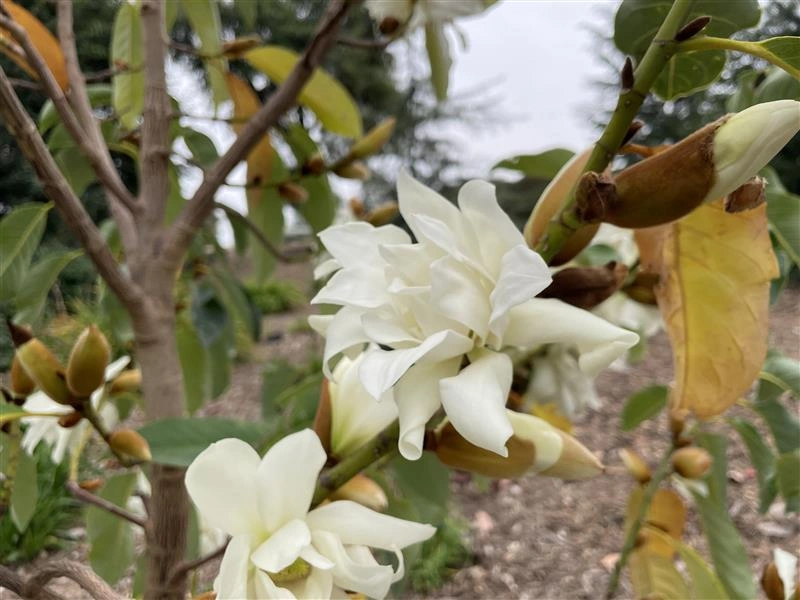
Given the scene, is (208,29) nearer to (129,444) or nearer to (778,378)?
(129,444)

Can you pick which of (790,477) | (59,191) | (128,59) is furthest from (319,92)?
(790,477)

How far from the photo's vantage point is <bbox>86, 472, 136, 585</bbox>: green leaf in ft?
1.47

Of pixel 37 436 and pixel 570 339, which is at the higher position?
pixel 570 339

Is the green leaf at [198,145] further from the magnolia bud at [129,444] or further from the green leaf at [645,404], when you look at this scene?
the green leaf at [645,404]

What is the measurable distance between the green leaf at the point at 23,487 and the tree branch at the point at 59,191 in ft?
0.37

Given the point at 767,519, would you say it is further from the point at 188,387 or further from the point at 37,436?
the point at 37,436

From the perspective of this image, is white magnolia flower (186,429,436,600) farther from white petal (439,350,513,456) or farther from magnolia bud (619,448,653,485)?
magnolia bud (619,448,653,485)

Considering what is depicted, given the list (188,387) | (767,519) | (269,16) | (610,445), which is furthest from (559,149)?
(269,16)

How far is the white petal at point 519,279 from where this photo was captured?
0.18 m

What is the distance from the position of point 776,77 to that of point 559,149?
0.12 m

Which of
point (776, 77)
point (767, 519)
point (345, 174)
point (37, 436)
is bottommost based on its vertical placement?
point (767, 519)

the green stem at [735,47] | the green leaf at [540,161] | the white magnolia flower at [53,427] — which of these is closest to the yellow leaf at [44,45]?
the white magnolia flower at [53,427]

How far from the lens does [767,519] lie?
1569 millimetres

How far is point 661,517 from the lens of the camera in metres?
0.51
